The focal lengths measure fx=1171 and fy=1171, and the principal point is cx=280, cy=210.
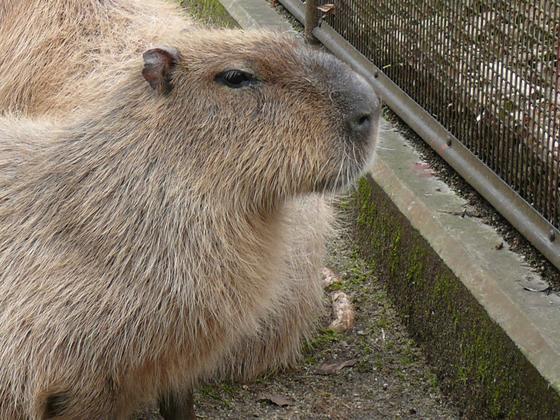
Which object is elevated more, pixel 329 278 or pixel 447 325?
pixel 447 325

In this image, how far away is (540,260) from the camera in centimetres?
373

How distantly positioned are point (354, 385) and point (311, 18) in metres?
2.58

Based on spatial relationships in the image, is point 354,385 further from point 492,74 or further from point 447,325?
point 492,74

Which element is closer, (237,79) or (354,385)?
(237,79)

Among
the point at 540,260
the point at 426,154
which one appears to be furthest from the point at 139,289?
the point at 426,154

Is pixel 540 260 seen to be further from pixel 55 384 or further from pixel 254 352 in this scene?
pixel 55 384

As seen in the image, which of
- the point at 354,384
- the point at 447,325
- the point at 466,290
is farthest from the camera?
the point at 354,384

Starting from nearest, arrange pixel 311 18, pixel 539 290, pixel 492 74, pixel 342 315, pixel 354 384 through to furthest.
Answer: pixel 539 290 < pixel 354 384 < pixel 492 74 < pixel 342 315 < pixel 311 18

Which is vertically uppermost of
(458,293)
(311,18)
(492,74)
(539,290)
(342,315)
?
(492,74)

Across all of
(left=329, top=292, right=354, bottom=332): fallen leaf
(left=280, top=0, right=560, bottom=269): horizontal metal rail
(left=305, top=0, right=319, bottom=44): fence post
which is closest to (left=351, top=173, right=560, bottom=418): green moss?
(left=329, top=292, right=354, bottom=332): fallen leaf

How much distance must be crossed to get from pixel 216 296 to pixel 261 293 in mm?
190

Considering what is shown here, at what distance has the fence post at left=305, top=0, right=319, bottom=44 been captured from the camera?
19.5ft

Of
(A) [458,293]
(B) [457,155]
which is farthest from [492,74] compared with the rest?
(A) [458,293]

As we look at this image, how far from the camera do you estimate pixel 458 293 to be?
375cm
